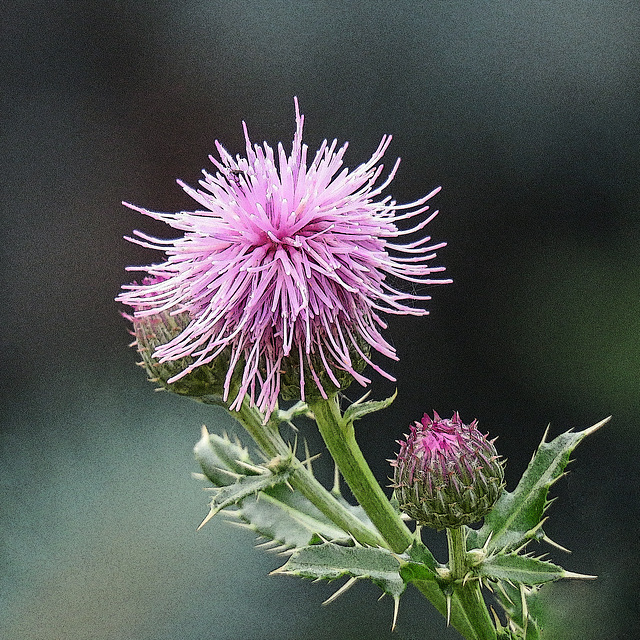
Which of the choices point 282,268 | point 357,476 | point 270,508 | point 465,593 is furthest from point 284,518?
point 282,268

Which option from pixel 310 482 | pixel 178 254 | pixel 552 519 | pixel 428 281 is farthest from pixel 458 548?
pixel 552 519

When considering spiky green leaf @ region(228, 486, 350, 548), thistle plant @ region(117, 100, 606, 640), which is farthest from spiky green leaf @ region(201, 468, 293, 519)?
spiky green leaf @ region(228, 486, 350, 548)

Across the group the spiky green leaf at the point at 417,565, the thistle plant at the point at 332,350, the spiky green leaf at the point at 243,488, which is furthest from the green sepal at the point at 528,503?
the spiky green leaf at the point at 243,488

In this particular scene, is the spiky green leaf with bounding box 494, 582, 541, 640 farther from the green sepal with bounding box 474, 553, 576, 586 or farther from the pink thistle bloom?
the pink thistle bloom

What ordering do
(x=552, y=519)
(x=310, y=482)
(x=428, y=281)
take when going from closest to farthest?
(x=428, y=281)
(x=310, y=482)
(x=552, y=519)

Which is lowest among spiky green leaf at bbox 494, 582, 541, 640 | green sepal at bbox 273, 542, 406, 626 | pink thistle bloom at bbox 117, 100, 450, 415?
spiky green leaf at bbox 494, 582, 541, 640

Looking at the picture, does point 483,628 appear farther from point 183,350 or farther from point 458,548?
point 183,350
